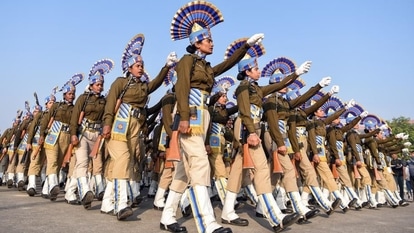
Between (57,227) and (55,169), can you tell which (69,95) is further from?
(57,227)

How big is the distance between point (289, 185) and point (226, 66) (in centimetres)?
249

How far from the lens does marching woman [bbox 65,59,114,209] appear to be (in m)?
6.54

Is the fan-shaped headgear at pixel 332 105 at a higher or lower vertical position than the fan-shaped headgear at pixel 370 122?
higher

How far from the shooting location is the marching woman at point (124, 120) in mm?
5246

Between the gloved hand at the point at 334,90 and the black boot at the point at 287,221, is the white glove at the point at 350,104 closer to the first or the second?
the gloved hand at the point at 334,90

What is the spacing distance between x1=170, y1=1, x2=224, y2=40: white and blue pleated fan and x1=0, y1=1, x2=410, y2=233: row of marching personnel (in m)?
0.01

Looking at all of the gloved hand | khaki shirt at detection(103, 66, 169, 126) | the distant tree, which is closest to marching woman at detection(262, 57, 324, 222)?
the gloved hand

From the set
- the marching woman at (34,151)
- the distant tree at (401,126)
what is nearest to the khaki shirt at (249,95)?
the marching woman at (34,151)

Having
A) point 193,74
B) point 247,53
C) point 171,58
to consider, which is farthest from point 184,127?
point 247,53

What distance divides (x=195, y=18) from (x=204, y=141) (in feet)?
5.75

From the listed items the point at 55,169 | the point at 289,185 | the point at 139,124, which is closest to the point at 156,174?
the point at 55,169

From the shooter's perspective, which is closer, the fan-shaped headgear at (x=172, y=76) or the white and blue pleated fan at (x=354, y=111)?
the fan-shaped headgear at (x=172, y=76)

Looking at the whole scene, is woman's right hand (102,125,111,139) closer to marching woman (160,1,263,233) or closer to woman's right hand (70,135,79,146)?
woman's right hand (70,135,79,146)

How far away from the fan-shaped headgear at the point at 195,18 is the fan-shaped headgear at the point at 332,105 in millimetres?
6036
